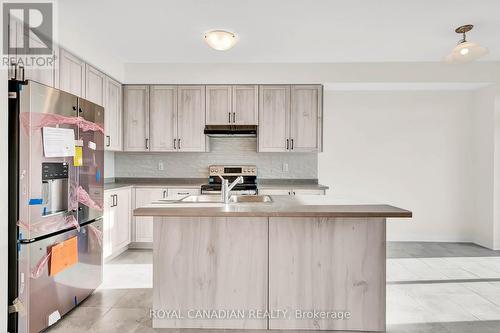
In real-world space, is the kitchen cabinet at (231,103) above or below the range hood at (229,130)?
above

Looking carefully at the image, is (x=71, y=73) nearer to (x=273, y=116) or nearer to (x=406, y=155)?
(x=273, y=116)

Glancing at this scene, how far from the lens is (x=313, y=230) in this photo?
2158 millimetres

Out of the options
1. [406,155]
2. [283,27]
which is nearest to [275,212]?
[283,27]

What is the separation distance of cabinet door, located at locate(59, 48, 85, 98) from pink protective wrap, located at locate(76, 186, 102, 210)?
1.13 meters

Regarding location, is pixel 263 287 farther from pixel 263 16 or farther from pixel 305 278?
pixel 263 16

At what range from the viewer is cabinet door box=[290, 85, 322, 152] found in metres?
4.30

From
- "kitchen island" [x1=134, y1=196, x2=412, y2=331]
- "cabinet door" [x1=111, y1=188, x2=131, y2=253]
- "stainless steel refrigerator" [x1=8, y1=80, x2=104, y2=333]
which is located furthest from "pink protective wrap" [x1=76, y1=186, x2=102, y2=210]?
"cabinet door" [x1=111, y1=188, x2=131, y2=253]

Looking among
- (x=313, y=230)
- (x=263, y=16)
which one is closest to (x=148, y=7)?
(x=263, y=16)

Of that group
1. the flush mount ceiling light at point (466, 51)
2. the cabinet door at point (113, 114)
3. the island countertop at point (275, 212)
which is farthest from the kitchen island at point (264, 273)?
the cabinet door at point (113, 114)

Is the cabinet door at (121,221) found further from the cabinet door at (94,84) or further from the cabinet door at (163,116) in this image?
the cabinet door at (94,84)

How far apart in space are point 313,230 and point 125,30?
2.82m

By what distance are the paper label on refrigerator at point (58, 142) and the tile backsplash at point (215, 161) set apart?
234 centimetres

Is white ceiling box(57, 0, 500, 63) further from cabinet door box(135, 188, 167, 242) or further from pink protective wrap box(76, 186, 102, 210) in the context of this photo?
cabinet door box(135, 188, 167, 242)

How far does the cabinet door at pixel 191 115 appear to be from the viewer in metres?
4.35
